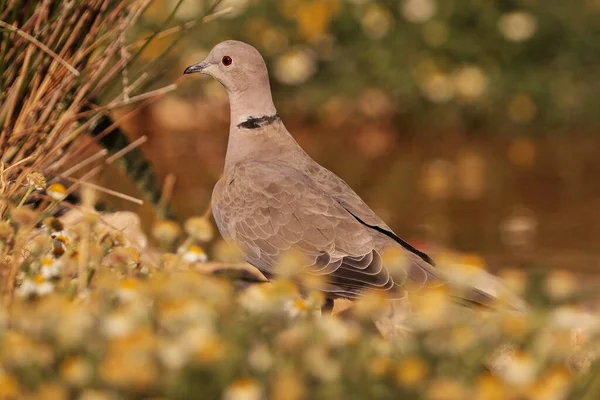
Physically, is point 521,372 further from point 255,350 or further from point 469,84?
point 469,84

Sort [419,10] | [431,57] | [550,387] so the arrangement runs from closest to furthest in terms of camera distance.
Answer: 1. [550,387]
2. [419,10]
3. [431,57]

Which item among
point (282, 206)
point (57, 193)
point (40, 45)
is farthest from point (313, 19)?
point (57, 193)

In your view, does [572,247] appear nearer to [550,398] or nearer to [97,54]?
[97,54]

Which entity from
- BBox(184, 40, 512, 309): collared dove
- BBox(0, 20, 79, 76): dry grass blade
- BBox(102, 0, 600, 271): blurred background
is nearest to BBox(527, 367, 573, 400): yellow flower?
BBox(184, 40, 512, 309): collared dove

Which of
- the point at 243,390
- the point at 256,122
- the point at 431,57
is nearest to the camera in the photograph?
the point at 243,390

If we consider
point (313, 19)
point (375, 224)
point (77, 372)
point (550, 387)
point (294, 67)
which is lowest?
point (294, 67)

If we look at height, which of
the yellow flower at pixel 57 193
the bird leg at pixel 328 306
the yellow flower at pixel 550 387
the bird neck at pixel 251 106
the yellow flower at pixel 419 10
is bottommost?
the yellow flower at pixel 419 10

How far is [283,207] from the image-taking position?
3512 mm

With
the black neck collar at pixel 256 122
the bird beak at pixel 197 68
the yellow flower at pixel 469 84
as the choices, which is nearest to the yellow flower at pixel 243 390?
the black neck collar at pixel 256 122

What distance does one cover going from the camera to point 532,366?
196 cm

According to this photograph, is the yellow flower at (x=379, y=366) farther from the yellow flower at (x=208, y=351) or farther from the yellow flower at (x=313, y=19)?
the yellow flower at (x=313, y=19)

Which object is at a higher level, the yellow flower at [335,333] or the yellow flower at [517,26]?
the yellow flower at [335,333]

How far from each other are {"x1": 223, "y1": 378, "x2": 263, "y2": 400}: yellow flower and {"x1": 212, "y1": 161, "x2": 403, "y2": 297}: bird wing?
1438 mm

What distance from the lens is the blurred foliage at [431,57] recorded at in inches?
326
